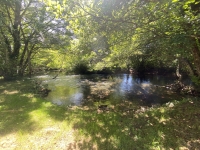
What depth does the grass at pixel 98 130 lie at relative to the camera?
10.6 ft

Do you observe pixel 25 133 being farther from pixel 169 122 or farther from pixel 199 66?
pixel 199 66

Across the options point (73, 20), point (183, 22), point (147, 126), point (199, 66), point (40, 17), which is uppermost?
point (40, 17)

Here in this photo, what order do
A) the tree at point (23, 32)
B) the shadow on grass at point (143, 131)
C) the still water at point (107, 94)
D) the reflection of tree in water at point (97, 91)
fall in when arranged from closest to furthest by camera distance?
1. the shadow on grass at point (143, 131)
2. the still water at point (107, 94)
3. the reflection of tree in water at point (97, 91)
4. the tree at point (23, 32)

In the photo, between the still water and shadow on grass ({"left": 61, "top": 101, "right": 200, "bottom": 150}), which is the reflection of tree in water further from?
shadow on grass ({"left": 61, "top": 101, "right": 200, "bottom": 150})

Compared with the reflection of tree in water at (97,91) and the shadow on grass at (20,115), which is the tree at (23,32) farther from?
the shadow on grass at (20,115)

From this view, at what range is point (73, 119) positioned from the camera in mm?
4668

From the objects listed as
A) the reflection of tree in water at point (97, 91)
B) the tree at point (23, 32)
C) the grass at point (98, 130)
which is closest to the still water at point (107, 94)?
the reflection of tree in water at point (97, 91)

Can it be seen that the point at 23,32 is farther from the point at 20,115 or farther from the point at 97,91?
the point at 20,115

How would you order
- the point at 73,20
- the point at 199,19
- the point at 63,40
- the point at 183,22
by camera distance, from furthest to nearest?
the point at 63,40 < the point at 73,20 < the point at 183,22 < the point at 199,19

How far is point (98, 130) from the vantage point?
388 centimetres

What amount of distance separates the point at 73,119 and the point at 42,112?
143 centimetres

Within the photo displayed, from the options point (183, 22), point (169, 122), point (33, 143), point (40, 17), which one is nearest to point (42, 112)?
point (33, 143)

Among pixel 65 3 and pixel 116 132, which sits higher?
pixel 65 3

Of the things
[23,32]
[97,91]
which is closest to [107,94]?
[97,91]
